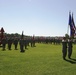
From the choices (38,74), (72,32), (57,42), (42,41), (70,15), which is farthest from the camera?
(42,41)

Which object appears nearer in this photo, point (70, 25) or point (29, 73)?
point (29, 73)

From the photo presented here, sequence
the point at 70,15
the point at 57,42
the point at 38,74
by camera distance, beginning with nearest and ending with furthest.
A: the point at 38,74
the point at 70,15
the point at 57,42

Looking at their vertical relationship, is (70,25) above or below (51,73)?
above

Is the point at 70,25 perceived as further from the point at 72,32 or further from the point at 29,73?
the point at 29,73

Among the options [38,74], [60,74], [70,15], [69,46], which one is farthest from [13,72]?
[70,15]

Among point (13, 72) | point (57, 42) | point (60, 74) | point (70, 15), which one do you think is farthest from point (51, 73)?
point (57, 42)

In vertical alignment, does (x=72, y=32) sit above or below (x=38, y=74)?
above

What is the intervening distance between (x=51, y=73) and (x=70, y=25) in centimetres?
2195

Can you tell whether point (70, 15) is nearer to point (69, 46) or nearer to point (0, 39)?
point (0, 39)

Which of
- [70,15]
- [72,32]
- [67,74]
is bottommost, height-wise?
[67,74]

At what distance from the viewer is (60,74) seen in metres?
12.2

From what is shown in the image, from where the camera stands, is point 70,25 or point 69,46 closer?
point 69,46

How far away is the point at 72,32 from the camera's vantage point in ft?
106

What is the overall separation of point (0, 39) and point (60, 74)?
84.2 feet
